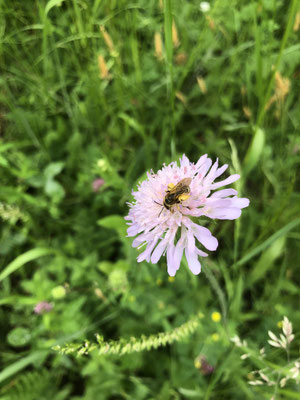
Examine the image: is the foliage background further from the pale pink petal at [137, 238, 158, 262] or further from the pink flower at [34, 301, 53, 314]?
the pale pink petal at [137, 238, 158, 262]

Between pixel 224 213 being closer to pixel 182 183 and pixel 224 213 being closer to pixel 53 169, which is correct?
pixel 182 183

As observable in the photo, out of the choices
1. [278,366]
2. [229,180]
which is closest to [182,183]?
[229,180]

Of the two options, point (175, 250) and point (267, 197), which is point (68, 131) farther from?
point (175, 250)

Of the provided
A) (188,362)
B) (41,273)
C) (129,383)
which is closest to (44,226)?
(41,273)

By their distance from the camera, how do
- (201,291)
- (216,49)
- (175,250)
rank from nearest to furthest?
(175,250)
(201,291)
(216,49)

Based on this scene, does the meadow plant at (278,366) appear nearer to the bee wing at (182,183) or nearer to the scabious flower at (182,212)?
the scabious flower at (182,212)
